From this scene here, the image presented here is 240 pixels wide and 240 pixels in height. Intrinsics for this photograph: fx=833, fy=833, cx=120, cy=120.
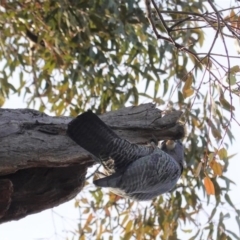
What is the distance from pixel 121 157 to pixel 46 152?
0.13 m

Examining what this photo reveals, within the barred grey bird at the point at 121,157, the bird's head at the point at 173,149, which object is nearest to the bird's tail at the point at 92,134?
the barred grey bird at the point at 121,157

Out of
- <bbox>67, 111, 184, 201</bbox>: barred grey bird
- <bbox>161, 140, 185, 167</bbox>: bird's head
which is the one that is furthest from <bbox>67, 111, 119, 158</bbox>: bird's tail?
<bbox>161, 140, 185, 167</bbox>: bird's head

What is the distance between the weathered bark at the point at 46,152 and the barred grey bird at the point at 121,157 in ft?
0.17

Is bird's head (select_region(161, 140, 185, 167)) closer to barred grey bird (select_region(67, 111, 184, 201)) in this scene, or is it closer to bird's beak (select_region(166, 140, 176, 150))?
bird's beak (select_region(166, 140, 176, 150))

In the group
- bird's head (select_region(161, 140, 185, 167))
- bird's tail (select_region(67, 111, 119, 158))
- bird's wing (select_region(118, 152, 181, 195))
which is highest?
bird's head (select_region(161, 140, 185, 167))

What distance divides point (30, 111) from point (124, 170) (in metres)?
0.26

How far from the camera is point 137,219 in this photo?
2.48m

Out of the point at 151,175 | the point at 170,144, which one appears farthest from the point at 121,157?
the point at 170,144

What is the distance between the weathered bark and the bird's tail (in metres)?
0.05

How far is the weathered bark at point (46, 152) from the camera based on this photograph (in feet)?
4.42

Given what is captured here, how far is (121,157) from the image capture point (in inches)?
50.8

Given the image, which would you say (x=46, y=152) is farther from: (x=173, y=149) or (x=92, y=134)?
(x=173, y=149)

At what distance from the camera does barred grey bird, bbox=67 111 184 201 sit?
1274 millimetres

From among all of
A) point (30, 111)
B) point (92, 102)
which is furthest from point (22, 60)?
point (30, 111)
